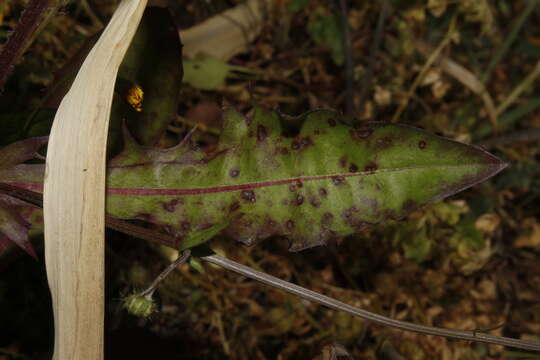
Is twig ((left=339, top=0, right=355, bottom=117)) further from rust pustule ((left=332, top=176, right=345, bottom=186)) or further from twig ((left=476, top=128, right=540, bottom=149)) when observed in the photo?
rust pustule ((left=332, top=176, right=345, bottom=186))

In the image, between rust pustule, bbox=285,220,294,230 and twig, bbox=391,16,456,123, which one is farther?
twig, bbox=391,16,456,123

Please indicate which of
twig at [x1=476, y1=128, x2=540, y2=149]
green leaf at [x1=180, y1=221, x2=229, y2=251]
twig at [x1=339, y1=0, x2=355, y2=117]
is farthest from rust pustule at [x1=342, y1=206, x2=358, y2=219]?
twig at [x1=476, y1=128, x2=540, y2=149]

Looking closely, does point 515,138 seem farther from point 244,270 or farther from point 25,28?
point 25,28

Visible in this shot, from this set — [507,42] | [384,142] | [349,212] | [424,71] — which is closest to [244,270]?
[349,212]

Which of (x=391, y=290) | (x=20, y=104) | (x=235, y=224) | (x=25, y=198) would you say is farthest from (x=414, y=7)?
(x=25, y=198)

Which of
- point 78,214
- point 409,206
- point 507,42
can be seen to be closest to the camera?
point 78,214

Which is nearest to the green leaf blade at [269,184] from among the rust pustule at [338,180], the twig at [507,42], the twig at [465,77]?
the rust pustule at [338,180]

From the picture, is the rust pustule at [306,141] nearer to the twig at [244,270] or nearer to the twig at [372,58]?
the twig at [244,270]
